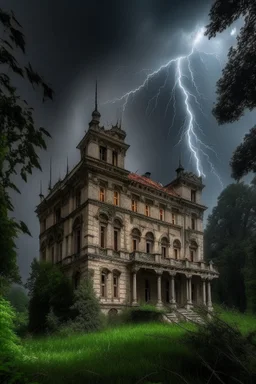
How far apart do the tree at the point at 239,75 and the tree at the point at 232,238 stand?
28.6 m

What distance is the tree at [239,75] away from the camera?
1139 cm

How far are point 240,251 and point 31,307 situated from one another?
79.7 feet

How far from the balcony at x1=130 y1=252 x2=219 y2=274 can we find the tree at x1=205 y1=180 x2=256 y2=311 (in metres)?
7.49

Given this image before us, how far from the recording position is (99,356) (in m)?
11.7

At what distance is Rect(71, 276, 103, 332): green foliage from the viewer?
22.1 metres

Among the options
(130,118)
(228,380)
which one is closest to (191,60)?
(130,118)

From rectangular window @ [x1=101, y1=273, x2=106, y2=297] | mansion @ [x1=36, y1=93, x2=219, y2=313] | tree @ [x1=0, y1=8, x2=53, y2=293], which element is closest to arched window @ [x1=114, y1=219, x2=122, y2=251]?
mansion @ [x1=36, y1=93, x2=219, y2=313]

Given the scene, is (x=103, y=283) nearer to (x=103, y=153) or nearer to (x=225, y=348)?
(x=103, y=153)

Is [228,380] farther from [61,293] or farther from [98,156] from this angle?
[98,156]

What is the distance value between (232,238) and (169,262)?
18064 mm

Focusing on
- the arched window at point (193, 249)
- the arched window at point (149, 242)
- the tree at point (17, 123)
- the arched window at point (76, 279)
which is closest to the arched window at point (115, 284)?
the arched window at point (76, 279)

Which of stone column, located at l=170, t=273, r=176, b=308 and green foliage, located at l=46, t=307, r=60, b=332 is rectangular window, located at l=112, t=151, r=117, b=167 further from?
Answer: green foliage, located at l=46, t=307, r=60, b=332

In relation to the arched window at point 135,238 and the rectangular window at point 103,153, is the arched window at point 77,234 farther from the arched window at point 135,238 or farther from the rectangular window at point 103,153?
the rectangular window at point 103,153

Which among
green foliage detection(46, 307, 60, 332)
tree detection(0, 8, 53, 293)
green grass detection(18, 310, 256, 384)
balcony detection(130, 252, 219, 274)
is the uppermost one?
tree detection(0, 8, 53, 293)
